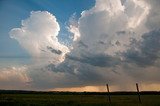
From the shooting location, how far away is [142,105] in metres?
38.7

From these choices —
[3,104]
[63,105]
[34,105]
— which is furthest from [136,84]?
[3,104]

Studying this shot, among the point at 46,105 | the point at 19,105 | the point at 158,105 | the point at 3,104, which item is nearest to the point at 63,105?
the point at 46,105

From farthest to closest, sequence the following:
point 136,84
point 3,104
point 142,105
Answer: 1. point 3,104
2. point 136,84
3. point 142,105

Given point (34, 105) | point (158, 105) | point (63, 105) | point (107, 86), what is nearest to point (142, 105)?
point (158, 105)

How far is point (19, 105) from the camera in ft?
138

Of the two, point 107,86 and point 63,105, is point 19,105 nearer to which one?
point 63,105

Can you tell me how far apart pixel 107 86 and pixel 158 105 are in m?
8.16

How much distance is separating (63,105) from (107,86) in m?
6.96

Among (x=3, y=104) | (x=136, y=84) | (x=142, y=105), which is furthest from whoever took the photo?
(x=3, y=104)

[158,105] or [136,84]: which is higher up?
[136,84]

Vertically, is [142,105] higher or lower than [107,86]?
lower

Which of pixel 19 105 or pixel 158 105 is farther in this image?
pixel 19 105

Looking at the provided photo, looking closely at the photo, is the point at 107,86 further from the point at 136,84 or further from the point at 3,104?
the point at 3,104

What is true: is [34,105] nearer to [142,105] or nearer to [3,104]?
Result: [3,104]
